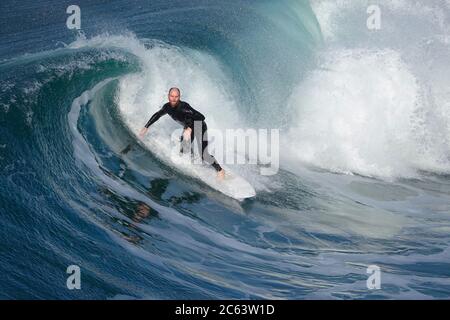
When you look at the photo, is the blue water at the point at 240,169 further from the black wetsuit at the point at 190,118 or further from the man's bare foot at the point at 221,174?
the black wetsuit at the point at 190,118

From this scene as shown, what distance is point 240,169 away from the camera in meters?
9.11

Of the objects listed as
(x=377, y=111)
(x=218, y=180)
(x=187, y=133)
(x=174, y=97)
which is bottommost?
(x=218, y=180)

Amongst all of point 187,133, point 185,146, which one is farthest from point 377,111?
point 187,133

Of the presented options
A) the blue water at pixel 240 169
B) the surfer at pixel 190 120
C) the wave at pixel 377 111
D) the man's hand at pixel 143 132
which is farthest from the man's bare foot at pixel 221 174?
the wave at pixel 377 111

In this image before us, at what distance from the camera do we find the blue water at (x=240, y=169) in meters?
6.03

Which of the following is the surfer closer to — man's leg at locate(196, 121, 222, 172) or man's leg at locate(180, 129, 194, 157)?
man's leg at locate(196, 121, 222, 172)

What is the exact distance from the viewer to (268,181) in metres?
9.28

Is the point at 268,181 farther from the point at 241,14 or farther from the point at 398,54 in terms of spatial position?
the point at 241,14

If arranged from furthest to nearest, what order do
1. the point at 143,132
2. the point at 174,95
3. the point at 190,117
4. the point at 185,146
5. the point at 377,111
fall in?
1. the point at 377,111
2. the point at 185,146
3. the point at 143,132
4. the point at 190,117
5. the point at 174,95

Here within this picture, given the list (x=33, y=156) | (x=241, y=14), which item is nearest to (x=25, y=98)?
(x=33, y=156)

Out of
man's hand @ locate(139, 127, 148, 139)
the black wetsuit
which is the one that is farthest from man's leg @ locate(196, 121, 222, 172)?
man's hand @ locate(139, 127, 148, 139)

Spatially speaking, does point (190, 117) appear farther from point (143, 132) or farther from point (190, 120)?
point (143, 132)

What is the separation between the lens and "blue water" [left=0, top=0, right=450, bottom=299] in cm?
603

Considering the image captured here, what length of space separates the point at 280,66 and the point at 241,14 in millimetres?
3594
